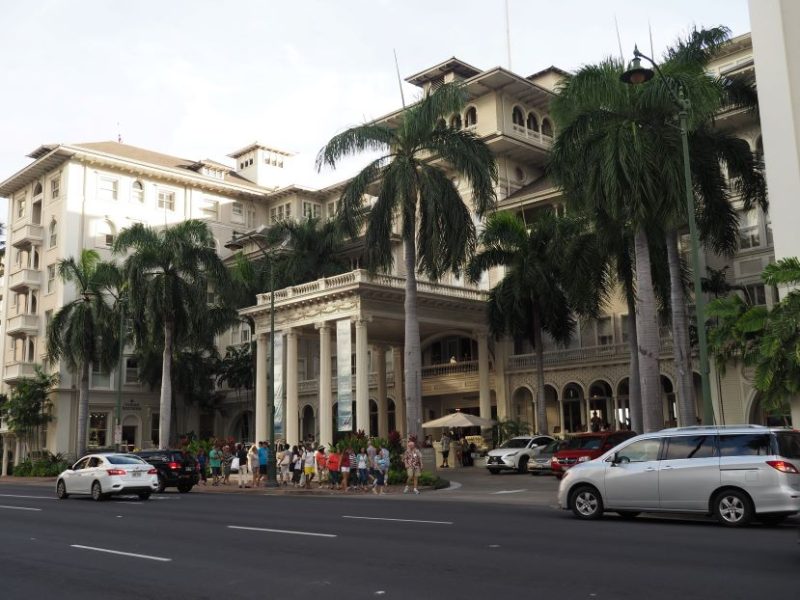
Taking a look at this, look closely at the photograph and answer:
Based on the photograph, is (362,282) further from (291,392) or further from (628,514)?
(628,514)

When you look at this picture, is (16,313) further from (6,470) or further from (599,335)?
(599,335)

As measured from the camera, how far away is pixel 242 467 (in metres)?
34.6


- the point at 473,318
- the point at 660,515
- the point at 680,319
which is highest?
the point at 473,318

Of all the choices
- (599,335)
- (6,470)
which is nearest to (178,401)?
(6,470)

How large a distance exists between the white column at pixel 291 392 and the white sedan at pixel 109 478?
1779 centimetres

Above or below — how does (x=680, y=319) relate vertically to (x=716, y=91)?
below

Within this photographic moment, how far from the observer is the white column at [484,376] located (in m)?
43.3

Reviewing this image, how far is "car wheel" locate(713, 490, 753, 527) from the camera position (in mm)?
13914

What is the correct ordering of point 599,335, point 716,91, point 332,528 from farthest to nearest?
point 599,335
point 716,91
point 332,528

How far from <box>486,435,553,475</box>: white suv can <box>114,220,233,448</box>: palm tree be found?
60.1 feet

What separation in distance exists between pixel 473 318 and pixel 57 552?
34130mm

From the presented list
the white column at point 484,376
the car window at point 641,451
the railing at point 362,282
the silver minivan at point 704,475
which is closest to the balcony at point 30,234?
the railing at point 362,282

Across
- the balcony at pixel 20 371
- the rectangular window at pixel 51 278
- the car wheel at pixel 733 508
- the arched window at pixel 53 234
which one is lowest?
the car wheel at pixel 733 508

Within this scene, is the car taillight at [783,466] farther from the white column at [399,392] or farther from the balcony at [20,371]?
the balcony at [20,371]
